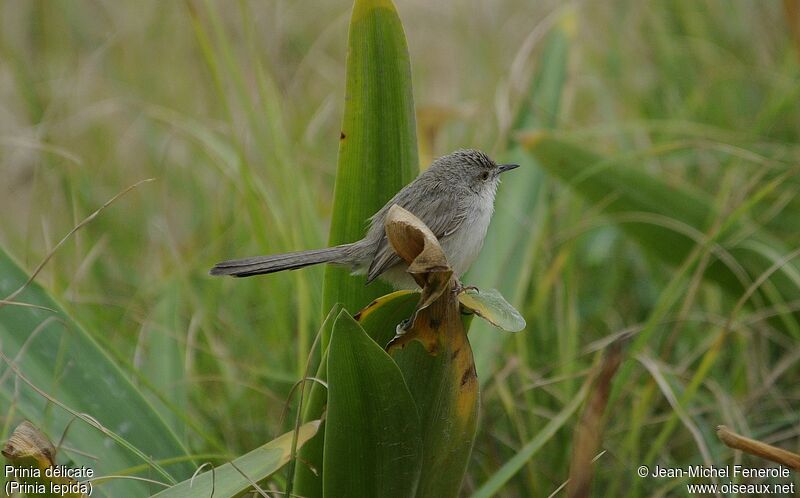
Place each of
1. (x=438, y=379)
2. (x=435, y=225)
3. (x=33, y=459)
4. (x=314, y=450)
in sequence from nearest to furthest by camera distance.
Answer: (x=33, y=459)
(x=438, y=379)
(x=314, y=450)
(x=435, y=225)

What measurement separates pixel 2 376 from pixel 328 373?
1.11 meters

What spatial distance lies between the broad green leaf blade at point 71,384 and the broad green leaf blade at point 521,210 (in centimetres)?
120

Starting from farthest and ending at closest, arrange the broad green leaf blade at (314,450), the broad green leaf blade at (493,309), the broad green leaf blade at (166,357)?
the broad green leaf blade at (166,357) < the broad green leaf blade at (314,450) < the broad green leaf blade at (493,309)

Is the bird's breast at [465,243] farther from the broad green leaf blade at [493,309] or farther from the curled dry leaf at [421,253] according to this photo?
the curled dry leaf at [421,253]

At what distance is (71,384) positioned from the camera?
2.55 m

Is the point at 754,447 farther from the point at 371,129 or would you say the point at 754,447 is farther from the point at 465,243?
the point at 371,129

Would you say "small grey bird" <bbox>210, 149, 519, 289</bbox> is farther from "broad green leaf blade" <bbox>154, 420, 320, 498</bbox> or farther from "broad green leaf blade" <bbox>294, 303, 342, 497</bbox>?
"broad green leaf blade" <bbox>154, 420, 320, 498</bbox>

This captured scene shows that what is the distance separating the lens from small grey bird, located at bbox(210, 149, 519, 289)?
2.66 m

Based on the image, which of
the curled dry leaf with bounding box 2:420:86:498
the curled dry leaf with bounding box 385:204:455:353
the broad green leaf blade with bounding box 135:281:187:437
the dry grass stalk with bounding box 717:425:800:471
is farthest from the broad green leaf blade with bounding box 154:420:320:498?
the dry grass stalk with bounding box 717:425:800:471

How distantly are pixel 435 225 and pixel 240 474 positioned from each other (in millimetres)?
1273

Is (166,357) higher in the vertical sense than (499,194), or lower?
lower

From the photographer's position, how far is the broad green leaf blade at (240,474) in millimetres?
2186

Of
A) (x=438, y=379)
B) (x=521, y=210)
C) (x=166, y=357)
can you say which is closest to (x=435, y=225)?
(x=521, y=210)

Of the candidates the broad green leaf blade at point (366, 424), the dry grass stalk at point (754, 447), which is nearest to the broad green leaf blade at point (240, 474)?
the broad green leaf blade at point (366, 424)
